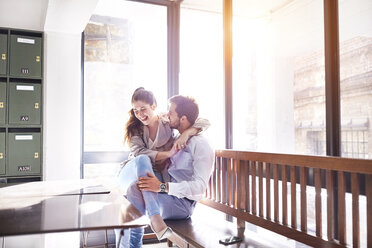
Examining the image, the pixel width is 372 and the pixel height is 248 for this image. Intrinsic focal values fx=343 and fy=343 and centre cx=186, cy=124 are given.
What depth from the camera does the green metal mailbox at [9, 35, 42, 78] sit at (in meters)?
2.66

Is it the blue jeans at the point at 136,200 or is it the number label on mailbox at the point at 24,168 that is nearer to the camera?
the blue jeans at the point at 136,200

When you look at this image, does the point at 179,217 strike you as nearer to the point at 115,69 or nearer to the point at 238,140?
the point at 238,140

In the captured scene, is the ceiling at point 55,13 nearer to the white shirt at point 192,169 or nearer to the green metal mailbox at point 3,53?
the green metal mailbox at point 3,53

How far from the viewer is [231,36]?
2912 mm

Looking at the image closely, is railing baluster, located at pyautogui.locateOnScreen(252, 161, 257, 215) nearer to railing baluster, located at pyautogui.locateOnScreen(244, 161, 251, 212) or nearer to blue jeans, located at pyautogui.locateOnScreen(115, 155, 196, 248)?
railing baluster, located at pyautogui.locateOnScreen(244, 161, 251, 212)

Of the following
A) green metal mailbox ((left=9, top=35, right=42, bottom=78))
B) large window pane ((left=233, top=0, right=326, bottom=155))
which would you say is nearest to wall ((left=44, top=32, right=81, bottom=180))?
green metal mailbox ((left=9, top=35, right=42, bottom=78))

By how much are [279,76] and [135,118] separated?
114 centimetres

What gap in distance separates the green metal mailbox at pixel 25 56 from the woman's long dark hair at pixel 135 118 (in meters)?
0.86

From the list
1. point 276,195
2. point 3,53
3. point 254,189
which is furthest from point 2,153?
point 276,195

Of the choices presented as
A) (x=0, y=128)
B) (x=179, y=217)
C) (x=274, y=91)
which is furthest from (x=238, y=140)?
(x=0, y=128)

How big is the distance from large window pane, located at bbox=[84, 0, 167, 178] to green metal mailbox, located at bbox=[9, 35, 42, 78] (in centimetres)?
47

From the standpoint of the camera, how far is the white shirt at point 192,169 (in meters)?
2.09

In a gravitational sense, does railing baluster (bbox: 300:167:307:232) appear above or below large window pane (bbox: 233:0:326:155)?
below

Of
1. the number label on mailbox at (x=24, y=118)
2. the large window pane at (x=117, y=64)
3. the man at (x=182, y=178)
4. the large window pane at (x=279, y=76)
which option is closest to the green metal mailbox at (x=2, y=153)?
the number label on mailbox at (x=24, y=118)
